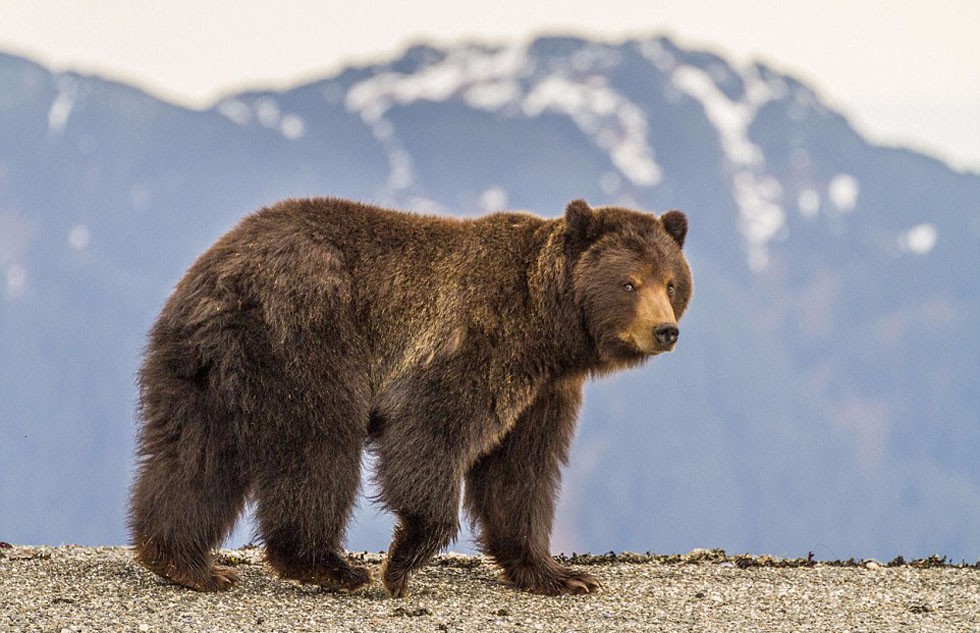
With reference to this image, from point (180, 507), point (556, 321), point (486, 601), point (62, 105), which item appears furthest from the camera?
point (62, 105)

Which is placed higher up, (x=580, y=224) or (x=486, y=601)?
Result: (x=580, y=224)

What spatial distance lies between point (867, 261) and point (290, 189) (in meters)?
83.0

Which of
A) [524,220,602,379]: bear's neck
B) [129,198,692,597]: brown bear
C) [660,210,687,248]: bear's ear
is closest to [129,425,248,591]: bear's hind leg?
[129,198,692,597]: brown bear

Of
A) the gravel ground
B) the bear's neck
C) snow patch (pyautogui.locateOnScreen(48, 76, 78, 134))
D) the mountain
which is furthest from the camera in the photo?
snow patch (pyautogui.locateOnScreen(48, 76, 78, 134))

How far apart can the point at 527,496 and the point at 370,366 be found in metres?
1.44

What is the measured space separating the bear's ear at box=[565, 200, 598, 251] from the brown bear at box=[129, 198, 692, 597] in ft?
0.05

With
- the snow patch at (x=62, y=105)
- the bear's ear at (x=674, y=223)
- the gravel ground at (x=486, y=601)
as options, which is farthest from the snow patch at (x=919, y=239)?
the bear's ear at (x=674, y=223)

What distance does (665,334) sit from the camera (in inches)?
317

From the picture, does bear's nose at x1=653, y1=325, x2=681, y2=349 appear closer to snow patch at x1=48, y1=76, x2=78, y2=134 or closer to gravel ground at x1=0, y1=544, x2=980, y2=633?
gravel ground at x1=0, y1=544, x2=980, y2=633

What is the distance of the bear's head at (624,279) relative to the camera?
8.24 meters

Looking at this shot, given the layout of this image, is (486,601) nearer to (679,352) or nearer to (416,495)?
(416,495)

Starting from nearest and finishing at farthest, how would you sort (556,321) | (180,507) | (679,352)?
(180,507) → (556,321) → (679,352)

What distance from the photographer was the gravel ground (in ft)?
24.4

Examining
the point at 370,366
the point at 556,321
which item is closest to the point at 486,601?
the point at 370,366
